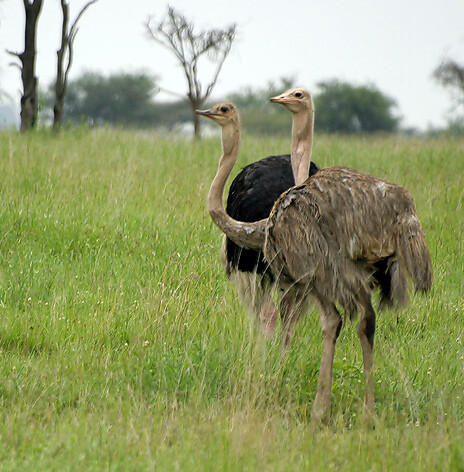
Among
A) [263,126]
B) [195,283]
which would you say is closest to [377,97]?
[263,126]

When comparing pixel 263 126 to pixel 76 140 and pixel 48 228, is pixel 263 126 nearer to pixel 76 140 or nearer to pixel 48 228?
pixel 76 140

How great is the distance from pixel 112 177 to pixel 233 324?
4.60 m

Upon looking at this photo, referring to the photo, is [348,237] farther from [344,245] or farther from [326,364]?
[326,364]

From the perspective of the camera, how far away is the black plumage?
5.27 metres

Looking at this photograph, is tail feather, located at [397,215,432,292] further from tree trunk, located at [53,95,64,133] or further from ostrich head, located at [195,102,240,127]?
tree trunk, located at [53,95,64,133]

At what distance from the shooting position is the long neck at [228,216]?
15.0 feet

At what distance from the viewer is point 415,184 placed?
393 inches

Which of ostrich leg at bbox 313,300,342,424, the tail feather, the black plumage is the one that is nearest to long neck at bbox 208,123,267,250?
the black plumage

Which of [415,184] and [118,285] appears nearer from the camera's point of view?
[118,285]

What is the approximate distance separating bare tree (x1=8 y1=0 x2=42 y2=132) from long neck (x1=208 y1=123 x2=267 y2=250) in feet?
31.5

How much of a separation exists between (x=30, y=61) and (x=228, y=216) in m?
10.4

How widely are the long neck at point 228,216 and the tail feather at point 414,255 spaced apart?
2.90 ft

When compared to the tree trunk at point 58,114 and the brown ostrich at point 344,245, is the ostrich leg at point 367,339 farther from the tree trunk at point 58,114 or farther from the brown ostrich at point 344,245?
the tree trunk at point 58,114

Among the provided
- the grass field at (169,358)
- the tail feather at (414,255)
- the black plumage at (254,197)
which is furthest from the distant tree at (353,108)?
the tail feather at (414,255)
